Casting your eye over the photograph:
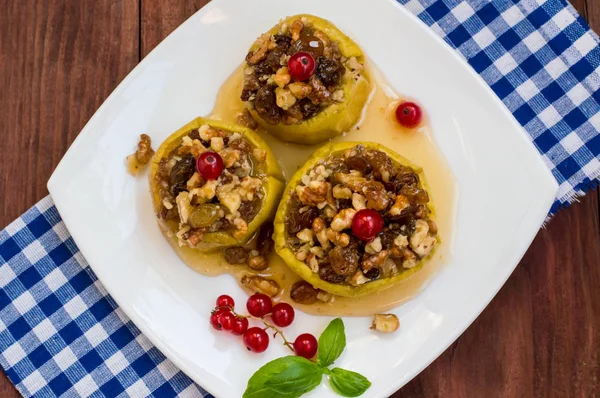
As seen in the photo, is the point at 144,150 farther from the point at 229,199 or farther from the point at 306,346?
the point at 306,346

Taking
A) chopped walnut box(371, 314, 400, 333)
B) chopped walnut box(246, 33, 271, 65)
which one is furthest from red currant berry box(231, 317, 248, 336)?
chopped walnut box(246, 33, 271, 65)

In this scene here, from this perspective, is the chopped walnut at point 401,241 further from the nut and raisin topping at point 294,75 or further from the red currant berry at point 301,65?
the red currant berry at point 301,65

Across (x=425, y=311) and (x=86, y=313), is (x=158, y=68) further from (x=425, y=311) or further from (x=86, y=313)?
(x=425, y=311)

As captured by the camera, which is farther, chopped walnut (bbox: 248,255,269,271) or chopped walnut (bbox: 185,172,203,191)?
chopped walnut (bbox: 248,255,269,271)

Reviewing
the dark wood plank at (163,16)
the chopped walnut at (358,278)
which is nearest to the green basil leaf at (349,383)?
the chopped walnut at (358,278)

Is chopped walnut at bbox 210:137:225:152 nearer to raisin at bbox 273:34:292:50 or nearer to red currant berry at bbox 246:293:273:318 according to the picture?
raisin at bbox 273:34:292:50

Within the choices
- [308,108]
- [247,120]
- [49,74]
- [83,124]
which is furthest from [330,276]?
[49,74]

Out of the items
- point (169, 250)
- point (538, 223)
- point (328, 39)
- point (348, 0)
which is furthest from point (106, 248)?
point (538, 223)

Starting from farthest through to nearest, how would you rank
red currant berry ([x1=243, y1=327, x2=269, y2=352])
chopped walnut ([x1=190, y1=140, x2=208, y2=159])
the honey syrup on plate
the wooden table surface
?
1. the wooden table surface
2. the honey syrup on plate
3. red currant berry ([x1=243, y1=327, x2=269, y2=352])
4. chopped walnut ([x1=190, y1=140, x2=208, y2=159])
